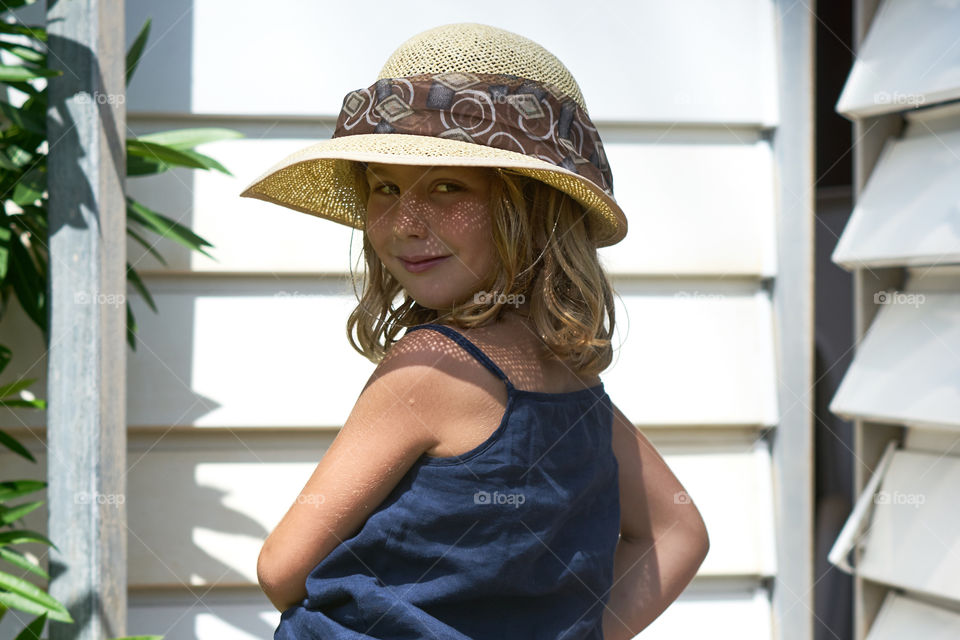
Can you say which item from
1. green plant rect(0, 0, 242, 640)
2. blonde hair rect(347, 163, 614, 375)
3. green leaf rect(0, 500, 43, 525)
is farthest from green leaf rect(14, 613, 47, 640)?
blonde hair rect(347, 163, 614, 375)

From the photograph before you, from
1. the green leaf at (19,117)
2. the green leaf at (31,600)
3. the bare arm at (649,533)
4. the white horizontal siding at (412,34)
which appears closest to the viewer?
the bare arm at (649,533)

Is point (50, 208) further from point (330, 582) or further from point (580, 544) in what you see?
point (580, 544)

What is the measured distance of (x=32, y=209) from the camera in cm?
187

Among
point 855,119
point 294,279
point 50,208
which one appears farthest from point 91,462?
point 855,119

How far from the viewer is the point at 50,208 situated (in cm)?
169

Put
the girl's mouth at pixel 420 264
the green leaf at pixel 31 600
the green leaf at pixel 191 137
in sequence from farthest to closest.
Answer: the green leaf at pixel 191 137 < the green leaf at pixel 31 600 < the girl's mouth at pixel 420 264

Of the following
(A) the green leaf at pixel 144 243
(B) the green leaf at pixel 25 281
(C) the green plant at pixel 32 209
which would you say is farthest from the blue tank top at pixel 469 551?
(B) the green leaf at pixel 25 281

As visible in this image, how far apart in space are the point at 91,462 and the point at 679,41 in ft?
5.73

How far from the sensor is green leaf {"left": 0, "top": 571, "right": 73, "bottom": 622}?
1.60 meters

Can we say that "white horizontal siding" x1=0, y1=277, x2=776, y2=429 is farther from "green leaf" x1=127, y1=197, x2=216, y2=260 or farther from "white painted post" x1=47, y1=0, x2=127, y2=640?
"white painted post" x1=47, y1=0, x2=127, y2=640

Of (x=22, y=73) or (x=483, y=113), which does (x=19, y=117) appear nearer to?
(x=22, y=73)

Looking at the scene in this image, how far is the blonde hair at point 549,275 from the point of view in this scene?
3.77 feet

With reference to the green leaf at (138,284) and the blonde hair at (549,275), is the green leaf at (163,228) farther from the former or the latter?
the blonde hair at (549,275)

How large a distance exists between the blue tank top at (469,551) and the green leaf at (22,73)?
3.42ft
